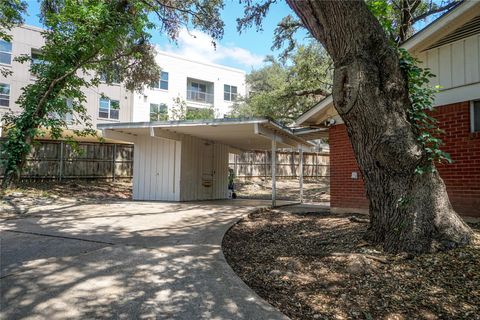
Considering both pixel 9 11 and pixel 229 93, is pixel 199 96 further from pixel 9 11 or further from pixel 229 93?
pixel 9 11

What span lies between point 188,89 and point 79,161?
43.0ft

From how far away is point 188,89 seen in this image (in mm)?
28141

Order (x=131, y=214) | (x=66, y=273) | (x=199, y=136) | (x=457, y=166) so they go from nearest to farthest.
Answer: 1. (x=66, y=273)
2. (x=457, y=166)
3. (x=131, y=214)
4. (x=199, y=136)

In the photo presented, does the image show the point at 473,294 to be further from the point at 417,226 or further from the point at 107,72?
the point at 107,72

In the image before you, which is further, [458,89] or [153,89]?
[153,89]

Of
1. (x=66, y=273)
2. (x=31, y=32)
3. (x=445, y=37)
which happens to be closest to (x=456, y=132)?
(x=445, y=37)

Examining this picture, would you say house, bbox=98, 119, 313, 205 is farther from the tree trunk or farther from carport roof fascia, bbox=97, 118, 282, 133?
the tree trunk

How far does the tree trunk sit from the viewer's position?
13.2ft

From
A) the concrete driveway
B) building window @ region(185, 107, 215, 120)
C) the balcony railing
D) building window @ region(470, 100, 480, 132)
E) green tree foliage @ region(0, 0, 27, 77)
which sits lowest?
the concrete driveway

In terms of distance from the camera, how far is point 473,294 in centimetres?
311

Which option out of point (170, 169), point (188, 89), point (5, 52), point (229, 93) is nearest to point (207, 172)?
point (170, 169)

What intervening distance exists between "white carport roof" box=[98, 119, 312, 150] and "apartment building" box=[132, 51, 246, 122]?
1174 cm

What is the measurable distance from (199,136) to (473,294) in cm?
1039

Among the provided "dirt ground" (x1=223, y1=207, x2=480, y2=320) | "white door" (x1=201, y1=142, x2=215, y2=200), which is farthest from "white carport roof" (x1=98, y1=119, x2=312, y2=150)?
"dirt ground" (x1=223, y1=207, x2=480, y2=320)
